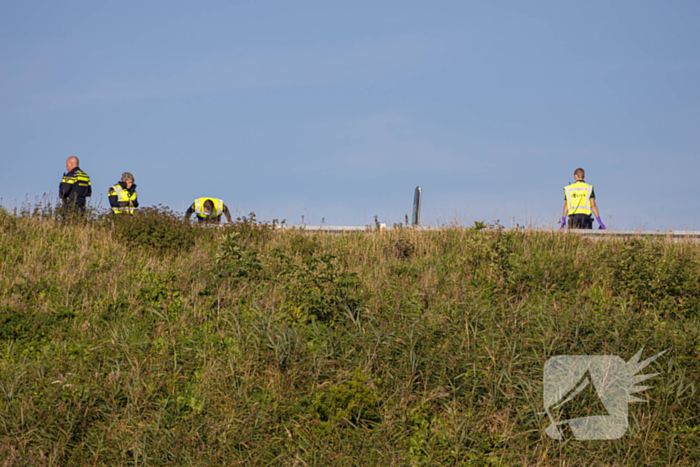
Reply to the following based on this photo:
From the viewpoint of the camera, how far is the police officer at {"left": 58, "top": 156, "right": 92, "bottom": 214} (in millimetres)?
14195

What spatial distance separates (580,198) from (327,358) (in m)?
9.82

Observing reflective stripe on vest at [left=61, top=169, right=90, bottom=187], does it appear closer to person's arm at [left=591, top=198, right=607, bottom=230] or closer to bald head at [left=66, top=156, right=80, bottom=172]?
bald head at [left=66, top=156, right=80, bottom=172]

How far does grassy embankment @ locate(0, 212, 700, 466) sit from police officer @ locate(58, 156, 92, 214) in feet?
19.6

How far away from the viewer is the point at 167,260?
9.69m

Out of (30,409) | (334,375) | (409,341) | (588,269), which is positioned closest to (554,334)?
(409,341)

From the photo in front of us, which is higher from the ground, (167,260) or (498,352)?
(167,260)

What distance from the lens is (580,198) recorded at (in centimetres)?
1382

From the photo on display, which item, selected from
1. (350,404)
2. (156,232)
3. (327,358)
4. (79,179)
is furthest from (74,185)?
(350,404)

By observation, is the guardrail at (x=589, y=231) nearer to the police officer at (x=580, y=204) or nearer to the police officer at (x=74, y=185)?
the police officer at (x=580, y=204)

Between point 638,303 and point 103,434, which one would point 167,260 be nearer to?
point 103,434

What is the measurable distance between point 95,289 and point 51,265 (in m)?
1.81

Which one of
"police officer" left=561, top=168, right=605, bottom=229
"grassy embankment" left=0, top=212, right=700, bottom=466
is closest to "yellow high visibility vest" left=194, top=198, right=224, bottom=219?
"grassy embankment" left=0, top=212, right=700, bottom=466

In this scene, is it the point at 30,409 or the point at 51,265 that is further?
the point at 51,265

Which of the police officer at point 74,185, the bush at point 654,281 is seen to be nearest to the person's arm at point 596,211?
the bush at point 654,281
